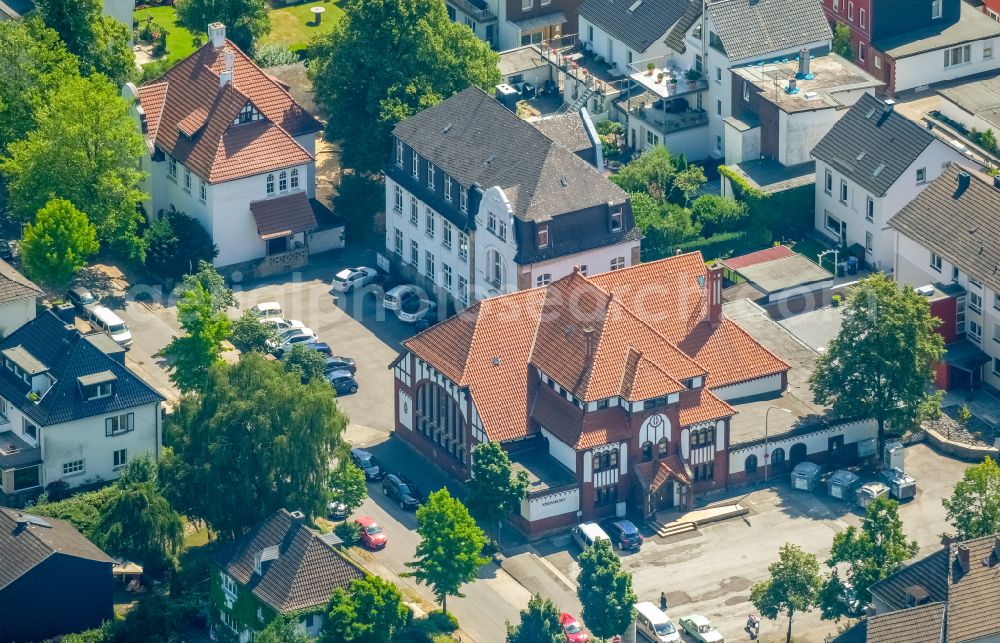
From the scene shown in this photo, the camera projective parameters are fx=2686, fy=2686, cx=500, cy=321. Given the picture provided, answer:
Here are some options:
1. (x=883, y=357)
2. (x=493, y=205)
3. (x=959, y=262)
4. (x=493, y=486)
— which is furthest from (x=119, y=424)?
(x=959, y=262)

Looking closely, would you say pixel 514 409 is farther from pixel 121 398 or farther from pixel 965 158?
pixel 965 158

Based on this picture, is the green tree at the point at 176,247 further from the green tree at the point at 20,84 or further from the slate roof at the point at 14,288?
the green tree at the point at 20,84

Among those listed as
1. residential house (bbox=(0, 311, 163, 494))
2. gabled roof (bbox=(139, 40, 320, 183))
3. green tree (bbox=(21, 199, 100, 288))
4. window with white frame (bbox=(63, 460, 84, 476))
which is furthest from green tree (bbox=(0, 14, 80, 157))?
window with white frame (bbox=(63, 460, 84, 476))

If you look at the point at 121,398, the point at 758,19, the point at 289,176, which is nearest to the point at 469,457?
the point at 121,398

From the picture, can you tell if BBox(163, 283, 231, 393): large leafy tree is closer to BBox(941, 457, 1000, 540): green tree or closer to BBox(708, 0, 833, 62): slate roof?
Result: BBox(708, 0, 833, 62): slate roof

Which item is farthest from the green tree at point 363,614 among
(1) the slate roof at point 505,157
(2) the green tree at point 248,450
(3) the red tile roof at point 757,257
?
(3) the red tile roof at point 757,257

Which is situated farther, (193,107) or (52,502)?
(193,107)
